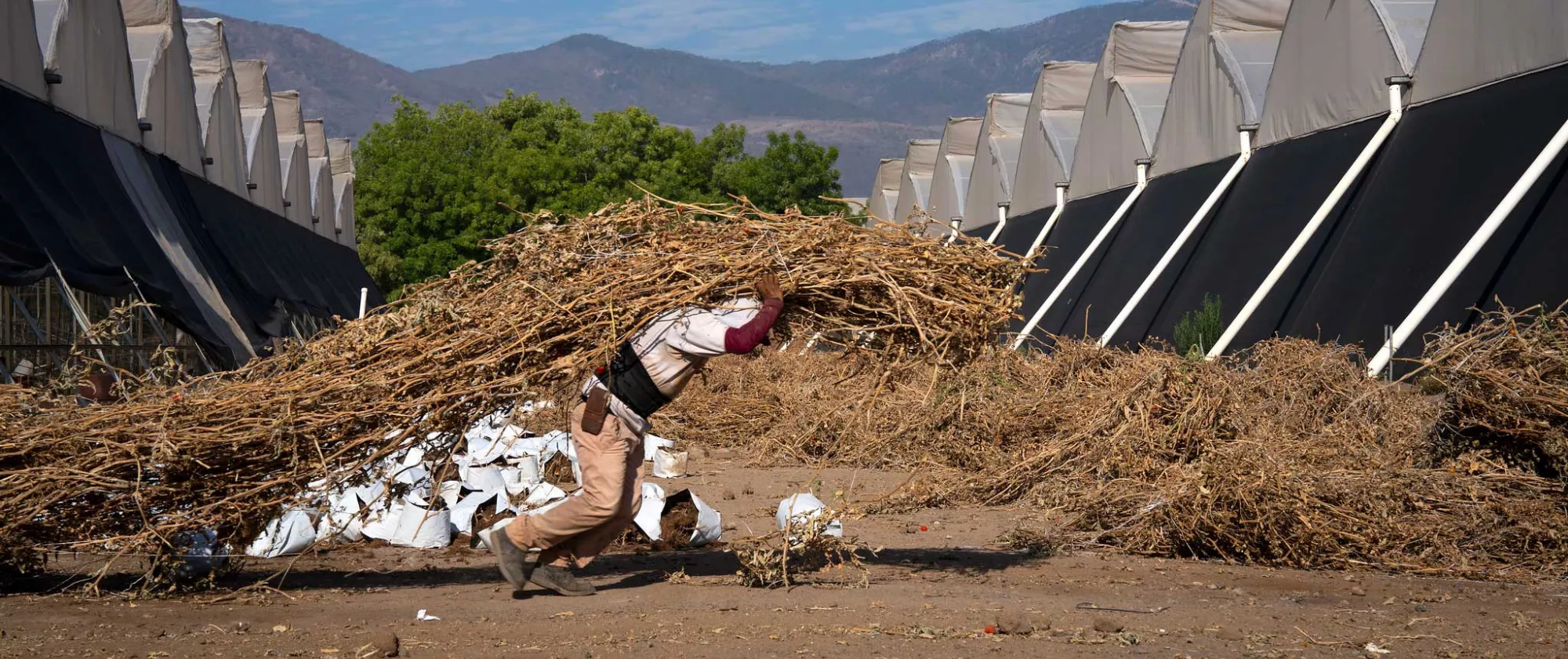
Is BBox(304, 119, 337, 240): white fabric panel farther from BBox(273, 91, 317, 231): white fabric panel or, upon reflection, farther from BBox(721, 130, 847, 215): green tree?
BBox(721, 130, 847, 215): green tree

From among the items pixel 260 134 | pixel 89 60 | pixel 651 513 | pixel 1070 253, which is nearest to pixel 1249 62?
pixel 1070 253

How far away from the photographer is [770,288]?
5.93m

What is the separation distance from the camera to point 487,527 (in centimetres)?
770

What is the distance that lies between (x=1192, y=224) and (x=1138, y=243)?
2.67m

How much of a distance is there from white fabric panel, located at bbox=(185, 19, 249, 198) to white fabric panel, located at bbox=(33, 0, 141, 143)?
6.79 meters

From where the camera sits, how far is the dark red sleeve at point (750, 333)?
5.66m

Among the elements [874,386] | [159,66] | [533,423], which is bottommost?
[533,423]

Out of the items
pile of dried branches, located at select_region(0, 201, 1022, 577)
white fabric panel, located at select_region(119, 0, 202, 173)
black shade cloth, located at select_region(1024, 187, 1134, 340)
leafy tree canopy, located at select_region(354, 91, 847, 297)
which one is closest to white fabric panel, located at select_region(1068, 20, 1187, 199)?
black shade cloth, located at select_region(1024, 187, 1134, 340)

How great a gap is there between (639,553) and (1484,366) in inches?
183

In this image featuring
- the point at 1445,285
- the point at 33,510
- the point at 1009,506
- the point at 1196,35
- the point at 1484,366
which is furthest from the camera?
the point at 1196,35

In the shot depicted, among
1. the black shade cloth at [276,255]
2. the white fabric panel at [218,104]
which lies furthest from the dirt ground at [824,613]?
the white fabric panel at [218,104]

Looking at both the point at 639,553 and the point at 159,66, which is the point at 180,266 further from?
the point at 639,553

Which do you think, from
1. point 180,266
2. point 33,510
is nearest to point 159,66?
point 180,266

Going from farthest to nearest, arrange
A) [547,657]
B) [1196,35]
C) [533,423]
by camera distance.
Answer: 1. [1196,35]
2. [533,423]
3. [547,657]
